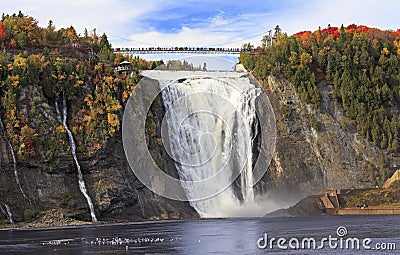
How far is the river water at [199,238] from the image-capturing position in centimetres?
4582

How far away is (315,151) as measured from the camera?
99500 mm

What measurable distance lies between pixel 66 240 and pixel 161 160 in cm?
3379

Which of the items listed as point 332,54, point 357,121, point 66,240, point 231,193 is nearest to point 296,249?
point 66,240

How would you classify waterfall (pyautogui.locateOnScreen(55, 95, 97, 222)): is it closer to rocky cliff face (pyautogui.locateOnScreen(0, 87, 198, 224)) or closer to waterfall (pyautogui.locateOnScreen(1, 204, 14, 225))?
rocky cliff face (pyautogui.locateOnScreen(0, 87, 198, 224))

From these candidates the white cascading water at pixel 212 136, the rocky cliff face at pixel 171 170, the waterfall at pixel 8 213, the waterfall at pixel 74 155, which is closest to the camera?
the waterfall at pixel 8 213

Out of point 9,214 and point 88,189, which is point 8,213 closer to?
point 9,214

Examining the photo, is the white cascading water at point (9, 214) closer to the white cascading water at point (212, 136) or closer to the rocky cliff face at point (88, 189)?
the rocky cliff face at point (88, 189)

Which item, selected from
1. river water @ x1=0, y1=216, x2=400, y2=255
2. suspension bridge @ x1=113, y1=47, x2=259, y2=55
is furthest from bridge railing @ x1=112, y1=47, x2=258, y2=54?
river water @ x1=0, y1=216, x2=400, y2=255

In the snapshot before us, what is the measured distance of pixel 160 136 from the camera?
3558 inches

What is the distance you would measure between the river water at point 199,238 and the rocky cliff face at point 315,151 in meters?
25.8

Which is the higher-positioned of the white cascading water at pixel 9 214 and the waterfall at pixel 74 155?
the waterfall at pixel 74 155

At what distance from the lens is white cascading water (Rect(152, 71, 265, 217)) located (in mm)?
88375

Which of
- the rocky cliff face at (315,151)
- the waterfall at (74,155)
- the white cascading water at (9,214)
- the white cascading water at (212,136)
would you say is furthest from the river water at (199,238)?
the rocky cliff face at (315,151)

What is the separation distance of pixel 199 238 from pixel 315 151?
48.4 m
